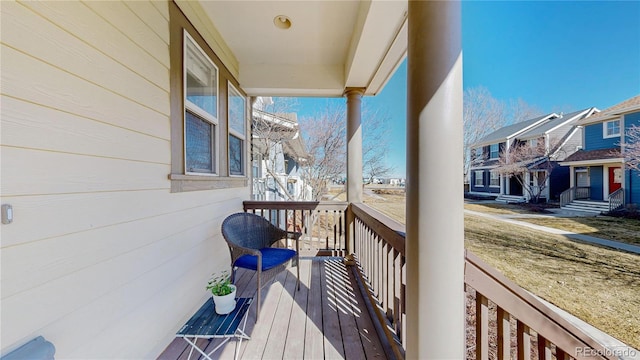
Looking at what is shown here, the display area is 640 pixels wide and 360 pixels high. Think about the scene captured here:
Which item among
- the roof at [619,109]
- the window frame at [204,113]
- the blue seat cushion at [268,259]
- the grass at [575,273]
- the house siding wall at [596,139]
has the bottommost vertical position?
the grass at [575,273]

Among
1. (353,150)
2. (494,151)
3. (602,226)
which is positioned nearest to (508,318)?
(353,150)

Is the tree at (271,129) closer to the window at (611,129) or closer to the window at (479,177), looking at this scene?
the window at (611,129)

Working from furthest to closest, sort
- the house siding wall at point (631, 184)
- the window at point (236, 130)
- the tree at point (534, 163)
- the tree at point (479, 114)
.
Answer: the tree at point (534, 163), the tree at point (479, 114), the house siding wall at point (631, 184), the window at point (236, 130)

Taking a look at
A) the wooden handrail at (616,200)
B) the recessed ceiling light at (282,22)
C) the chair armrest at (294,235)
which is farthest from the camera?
the wooden handrail at (616,200)

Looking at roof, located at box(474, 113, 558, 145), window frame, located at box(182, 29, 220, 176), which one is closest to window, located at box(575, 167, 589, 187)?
roof, located at box(474, 113, 558, 145)

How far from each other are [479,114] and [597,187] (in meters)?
6.87

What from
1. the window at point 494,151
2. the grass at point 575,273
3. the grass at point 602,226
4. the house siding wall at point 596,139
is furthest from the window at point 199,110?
the window at point 494,151

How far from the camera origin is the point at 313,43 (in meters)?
2.96

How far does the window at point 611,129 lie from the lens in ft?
30.3

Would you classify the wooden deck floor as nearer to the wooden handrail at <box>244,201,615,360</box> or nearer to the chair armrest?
the wooden handrail at <box>244,201,615,360</box>

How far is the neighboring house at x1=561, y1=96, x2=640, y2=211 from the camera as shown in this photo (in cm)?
807

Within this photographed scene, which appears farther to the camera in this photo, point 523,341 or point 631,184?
point 631,184

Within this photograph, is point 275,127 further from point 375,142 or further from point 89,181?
point 89,181

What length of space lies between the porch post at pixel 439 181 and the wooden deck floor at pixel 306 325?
103cm
